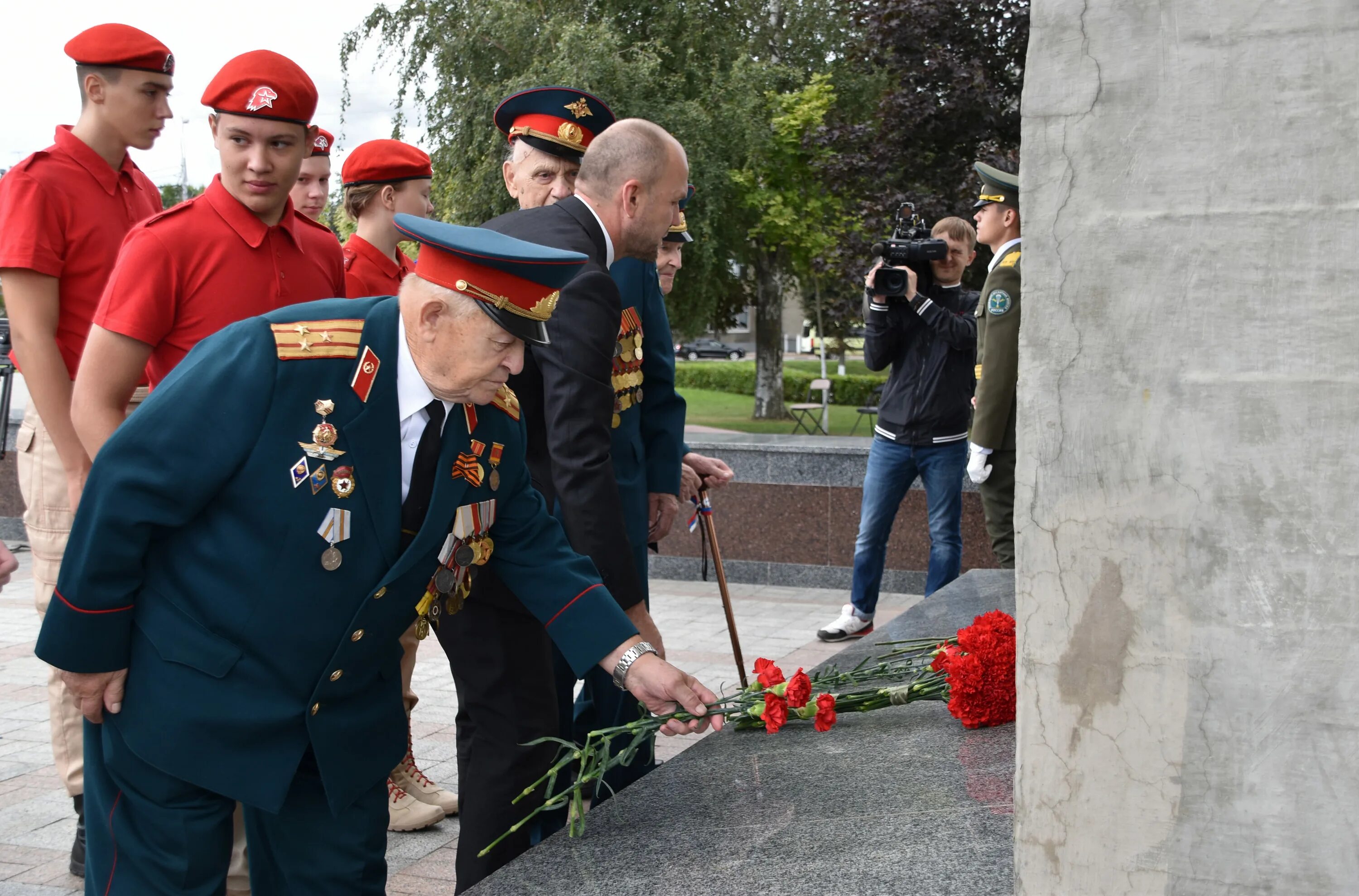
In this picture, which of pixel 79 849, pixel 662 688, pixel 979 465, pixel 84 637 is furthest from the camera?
pixel 979 465

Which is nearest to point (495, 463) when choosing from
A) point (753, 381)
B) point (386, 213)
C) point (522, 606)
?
point (522, 606)

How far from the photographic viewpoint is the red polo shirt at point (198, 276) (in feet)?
9.55

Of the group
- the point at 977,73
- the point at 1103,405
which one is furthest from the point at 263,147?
the point at 977,73

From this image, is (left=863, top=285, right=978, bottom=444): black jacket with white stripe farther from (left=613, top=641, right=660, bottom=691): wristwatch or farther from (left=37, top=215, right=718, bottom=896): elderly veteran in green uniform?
(left=37, top=215, right=718, bottom=896): elderly veteran in green uniform

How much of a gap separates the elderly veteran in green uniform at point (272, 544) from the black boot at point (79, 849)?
5.14 ft

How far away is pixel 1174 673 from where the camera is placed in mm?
1540

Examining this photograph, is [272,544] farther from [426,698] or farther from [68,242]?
[426,698]

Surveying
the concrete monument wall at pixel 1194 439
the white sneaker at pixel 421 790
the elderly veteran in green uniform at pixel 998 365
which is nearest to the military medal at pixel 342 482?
the concrete monument wall at pixel 1194 439

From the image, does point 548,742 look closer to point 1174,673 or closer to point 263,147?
point 263,147

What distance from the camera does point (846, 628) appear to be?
7027mm

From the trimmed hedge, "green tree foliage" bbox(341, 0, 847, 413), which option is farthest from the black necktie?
the trimmed hedge

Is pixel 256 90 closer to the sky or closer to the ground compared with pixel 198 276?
closer to the sky

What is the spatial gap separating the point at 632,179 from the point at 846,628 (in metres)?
4.21

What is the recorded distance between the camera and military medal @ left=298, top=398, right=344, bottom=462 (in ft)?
7.07
